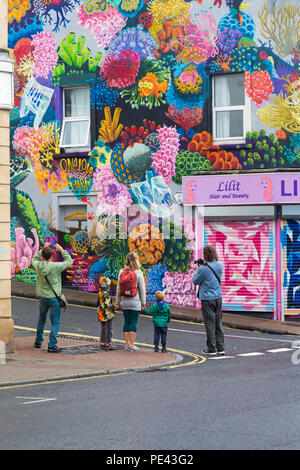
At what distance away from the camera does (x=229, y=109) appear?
23.0 m

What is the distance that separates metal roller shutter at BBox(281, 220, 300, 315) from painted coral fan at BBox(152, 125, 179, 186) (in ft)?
11.4

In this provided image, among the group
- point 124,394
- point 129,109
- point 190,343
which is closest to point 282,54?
point 129,109

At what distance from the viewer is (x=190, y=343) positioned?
17.2m

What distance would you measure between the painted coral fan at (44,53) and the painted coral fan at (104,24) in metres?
Result: 1.28

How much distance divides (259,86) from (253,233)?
3698 millimetres

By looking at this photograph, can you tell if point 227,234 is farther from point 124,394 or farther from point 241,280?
point 124,394

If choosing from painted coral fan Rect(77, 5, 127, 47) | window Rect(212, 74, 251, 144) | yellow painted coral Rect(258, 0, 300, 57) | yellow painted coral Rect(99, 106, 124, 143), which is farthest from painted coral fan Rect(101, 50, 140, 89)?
yellow painted coral Rect(258, 0, 300, 57)

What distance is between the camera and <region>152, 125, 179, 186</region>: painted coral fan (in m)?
23.3

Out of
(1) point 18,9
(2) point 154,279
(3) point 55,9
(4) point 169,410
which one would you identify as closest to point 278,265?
(2) point 154,279

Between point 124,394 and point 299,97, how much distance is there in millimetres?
13087

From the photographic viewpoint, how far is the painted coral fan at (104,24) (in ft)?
79.5

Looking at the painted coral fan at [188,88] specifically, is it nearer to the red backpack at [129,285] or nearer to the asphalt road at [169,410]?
the red backpack at [129,285]

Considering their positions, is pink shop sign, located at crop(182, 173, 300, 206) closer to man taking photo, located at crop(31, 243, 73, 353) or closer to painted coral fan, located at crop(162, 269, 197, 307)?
painted coral fan, located at crop(162, 269, 197, 307)

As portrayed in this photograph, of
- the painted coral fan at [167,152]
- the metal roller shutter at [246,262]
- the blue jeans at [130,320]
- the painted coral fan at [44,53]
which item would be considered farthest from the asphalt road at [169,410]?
the painted coral fan at [44,53]
